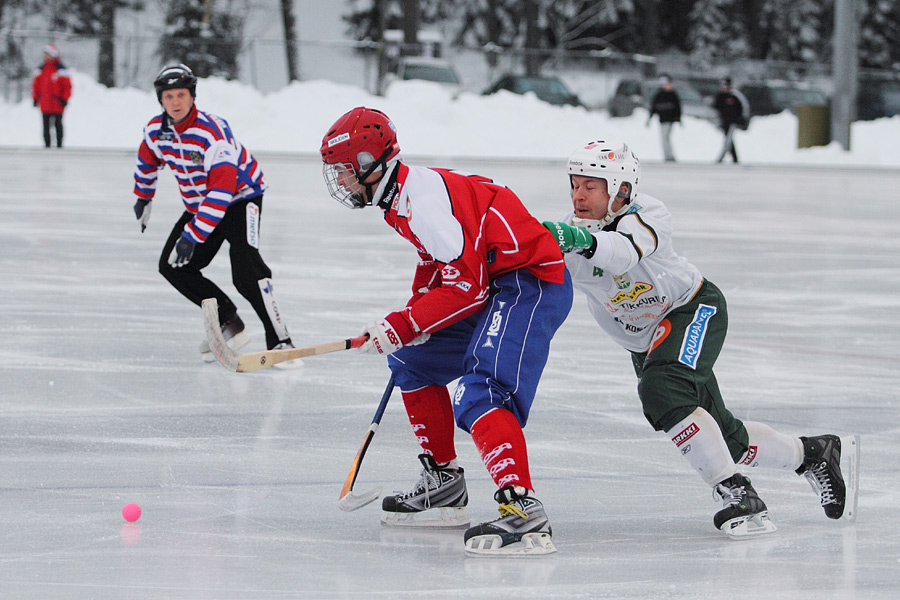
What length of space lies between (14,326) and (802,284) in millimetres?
5218

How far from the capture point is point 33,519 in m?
3.67

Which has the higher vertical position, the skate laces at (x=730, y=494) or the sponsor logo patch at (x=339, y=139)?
the sponsor logo patch at (x=339, y=139)

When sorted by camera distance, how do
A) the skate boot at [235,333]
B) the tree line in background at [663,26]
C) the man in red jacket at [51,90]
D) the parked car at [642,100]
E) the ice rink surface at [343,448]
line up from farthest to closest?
the tree line in background at [663,26], the parked car at [642,100], the man in red jacket at [51,90], the skate boot at [235,333], the ice rink surface at [343,448]

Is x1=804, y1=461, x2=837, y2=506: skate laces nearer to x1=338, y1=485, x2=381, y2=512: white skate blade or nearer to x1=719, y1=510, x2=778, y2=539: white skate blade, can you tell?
x1=719, y1=510, x2=778, y2=539: white skate blade

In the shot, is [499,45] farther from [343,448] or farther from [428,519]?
[428,519]

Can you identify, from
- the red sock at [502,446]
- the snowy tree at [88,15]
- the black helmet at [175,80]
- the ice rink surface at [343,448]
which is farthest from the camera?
the snowy tree at [88,15]

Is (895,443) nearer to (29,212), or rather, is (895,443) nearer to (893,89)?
(29,212)

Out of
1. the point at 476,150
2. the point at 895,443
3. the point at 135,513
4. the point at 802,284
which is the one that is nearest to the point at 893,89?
the point at 476,150

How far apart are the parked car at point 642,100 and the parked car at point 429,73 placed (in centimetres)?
382

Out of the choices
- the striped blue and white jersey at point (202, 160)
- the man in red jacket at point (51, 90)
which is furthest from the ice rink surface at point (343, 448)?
the man in red jacket at point (51, 90)

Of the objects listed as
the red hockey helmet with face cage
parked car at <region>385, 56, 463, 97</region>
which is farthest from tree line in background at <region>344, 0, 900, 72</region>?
the red hockey helmet with face cage

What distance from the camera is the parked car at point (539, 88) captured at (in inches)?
1081

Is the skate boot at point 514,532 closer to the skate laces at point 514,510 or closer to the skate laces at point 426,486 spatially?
the skate laces at point 514,510

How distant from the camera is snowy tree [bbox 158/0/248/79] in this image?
88.5 ft
